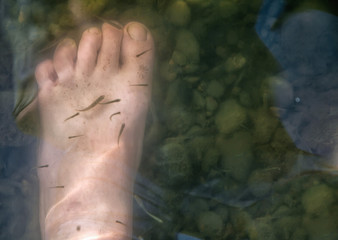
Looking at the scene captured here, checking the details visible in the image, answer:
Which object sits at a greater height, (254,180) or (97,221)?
(254,180)

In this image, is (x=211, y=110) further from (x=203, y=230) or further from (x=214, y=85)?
(x=203, y=230)

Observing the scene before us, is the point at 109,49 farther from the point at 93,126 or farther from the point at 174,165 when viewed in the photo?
the point at 174,165

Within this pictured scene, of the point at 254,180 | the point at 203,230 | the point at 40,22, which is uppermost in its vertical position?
the point at 40,22

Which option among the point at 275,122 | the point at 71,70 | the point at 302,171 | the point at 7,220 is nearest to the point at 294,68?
the point at 275,122

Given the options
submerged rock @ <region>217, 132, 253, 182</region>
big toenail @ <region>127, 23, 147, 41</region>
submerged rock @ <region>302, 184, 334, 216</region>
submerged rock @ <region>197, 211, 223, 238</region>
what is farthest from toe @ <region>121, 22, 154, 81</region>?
submerged rock @ <region>302, 184, 334, 216</region>

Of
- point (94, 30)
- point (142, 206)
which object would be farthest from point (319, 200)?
point (94, 30)

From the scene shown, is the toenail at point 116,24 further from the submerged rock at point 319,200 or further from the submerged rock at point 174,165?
the submerged rock at point 319,200

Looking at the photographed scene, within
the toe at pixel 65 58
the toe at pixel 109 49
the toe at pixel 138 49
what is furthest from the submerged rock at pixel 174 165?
the toe at pixel 65 58

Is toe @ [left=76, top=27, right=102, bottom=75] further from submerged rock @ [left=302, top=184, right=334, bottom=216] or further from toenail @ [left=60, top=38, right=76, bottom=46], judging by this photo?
submerged rock @ [left=302, top=184, right=334, bottom=216]
